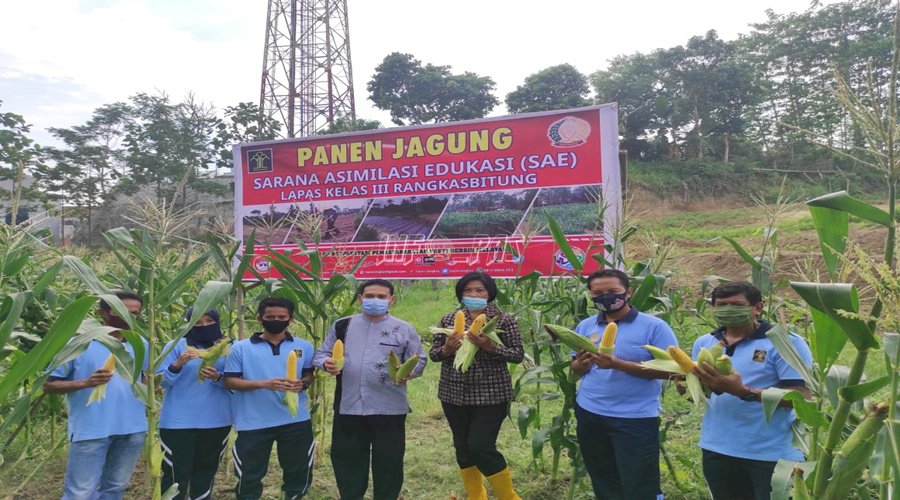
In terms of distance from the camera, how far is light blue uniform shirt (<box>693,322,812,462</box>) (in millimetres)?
2514

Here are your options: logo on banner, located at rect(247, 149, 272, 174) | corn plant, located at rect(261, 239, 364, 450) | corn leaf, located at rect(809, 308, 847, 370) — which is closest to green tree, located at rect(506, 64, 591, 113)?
logo on banner, located at rect(247, 149, 272, 174)

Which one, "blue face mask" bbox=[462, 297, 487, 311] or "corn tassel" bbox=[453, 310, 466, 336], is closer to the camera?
"corn tassel" bbox=[453, 310, 466, 336]

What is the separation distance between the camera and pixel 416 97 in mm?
37062

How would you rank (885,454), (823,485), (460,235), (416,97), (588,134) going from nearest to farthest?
(885,454), (823,485), (588,134), (460,235), (416,97)

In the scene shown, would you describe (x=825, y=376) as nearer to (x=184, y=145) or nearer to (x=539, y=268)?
(x=539, y=268)

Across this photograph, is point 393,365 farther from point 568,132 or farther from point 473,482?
point 568,132

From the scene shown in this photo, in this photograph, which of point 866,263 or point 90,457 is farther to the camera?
point 90,457

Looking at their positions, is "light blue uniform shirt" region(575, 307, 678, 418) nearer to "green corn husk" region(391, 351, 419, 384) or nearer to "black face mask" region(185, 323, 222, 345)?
"green corn husk" region(391, 351, 419, 384)

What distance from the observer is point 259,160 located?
688 centimetres

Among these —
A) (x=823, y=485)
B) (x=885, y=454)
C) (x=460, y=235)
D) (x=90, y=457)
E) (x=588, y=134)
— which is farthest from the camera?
(x=460, y=235)

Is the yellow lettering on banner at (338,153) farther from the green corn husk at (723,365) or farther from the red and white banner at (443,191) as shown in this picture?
the green corn husk at (723,365)

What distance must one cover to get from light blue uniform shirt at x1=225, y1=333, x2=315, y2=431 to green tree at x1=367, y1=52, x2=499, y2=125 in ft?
110

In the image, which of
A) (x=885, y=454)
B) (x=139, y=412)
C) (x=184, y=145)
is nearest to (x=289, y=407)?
(x=139, y=412)

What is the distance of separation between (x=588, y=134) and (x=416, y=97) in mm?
33198
